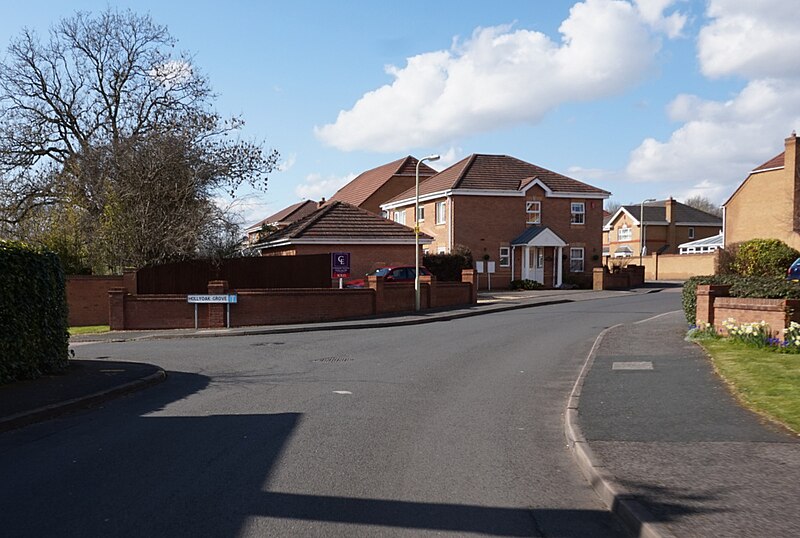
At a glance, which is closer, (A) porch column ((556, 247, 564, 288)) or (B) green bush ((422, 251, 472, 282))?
(B) green bush ((422, 251, 472, 282))

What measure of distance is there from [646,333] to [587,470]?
39.6ft

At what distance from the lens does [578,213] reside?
155 feet

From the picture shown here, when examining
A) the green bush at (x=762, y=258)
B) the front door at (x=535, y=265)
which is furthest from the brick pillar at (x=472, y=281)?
the front door at (x=535, y=265)

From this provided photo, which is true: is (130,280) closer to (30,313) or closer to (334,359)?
(334,359)

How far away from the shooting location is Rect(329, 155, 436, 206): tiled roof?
2327 inches

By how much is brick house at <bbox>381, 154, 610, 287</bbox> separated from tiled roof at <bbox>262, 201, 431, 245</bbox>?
236 inches

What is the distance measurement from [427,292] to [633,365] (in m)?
→ 17.7

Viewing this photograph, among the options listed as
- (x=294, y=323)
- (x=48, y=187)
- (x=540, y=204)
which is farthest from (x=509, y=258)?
(x=48, y=187)

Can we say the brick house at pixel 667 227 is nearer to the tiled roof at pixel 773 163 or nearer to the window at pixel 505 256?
the tiled roof at pixel 773 163

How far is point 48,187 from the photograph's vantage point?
33.4 meters

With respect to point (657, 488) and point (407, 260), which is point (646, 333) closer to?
point (657, 488)

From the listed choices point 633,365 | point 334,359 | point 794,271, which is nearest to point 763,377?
point 633,365

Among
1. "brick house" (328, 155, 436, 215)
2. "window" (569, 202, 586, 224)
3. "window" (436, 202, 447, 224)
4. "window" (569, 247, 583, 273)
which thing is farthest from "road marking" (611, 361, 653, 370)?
"brick house" (328, 155, 436, 215)

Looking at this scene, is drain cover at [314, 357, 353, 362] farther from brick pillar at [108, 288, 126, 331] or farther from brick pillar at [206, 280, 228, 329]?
brick pillar at [108, 288, 126, 331]
